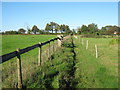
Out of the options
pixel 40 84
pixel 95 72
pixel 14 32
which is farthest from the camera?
pixel 14 32

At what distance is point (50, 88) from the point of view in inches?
177

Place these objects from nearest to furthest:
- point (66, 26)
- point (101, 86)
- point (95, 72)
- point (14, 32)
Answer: point (101, 86) → point (95, 72) → point (14, 32) → point (66, 26)

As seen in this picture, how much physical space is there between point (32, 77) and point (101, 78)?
2778 mm

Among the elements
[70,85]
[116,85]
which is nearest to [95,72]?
[116,85]

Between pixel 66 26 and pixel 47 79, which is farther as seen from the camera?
pixel 66 26

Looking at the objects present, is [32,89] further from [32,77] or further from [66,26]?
[66,26]

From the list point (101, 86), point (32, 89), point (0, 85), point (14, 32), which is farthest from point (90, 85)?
point (14, 32)

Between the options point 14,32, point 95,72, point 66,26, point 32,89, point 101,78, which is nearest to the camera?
point 32,89

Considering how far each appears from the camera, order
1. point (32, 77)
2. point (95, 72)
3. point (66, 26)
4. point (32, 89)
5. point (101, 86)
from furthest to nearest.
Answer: point (66, 26) < point (95, 72) < point (32, 77) < point (101, 86) < point (32, 89)

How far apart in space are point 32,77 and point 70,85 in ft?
4.84

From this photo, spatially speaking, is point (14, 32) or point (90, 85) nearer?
point (90, 85)

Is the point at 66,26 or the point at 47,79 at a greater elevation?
the point at 66,26

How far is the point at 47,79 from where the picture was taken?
514 cm

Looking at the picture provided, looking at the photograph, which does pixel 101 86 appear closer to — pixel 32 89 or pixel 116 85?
pixel 116 85
